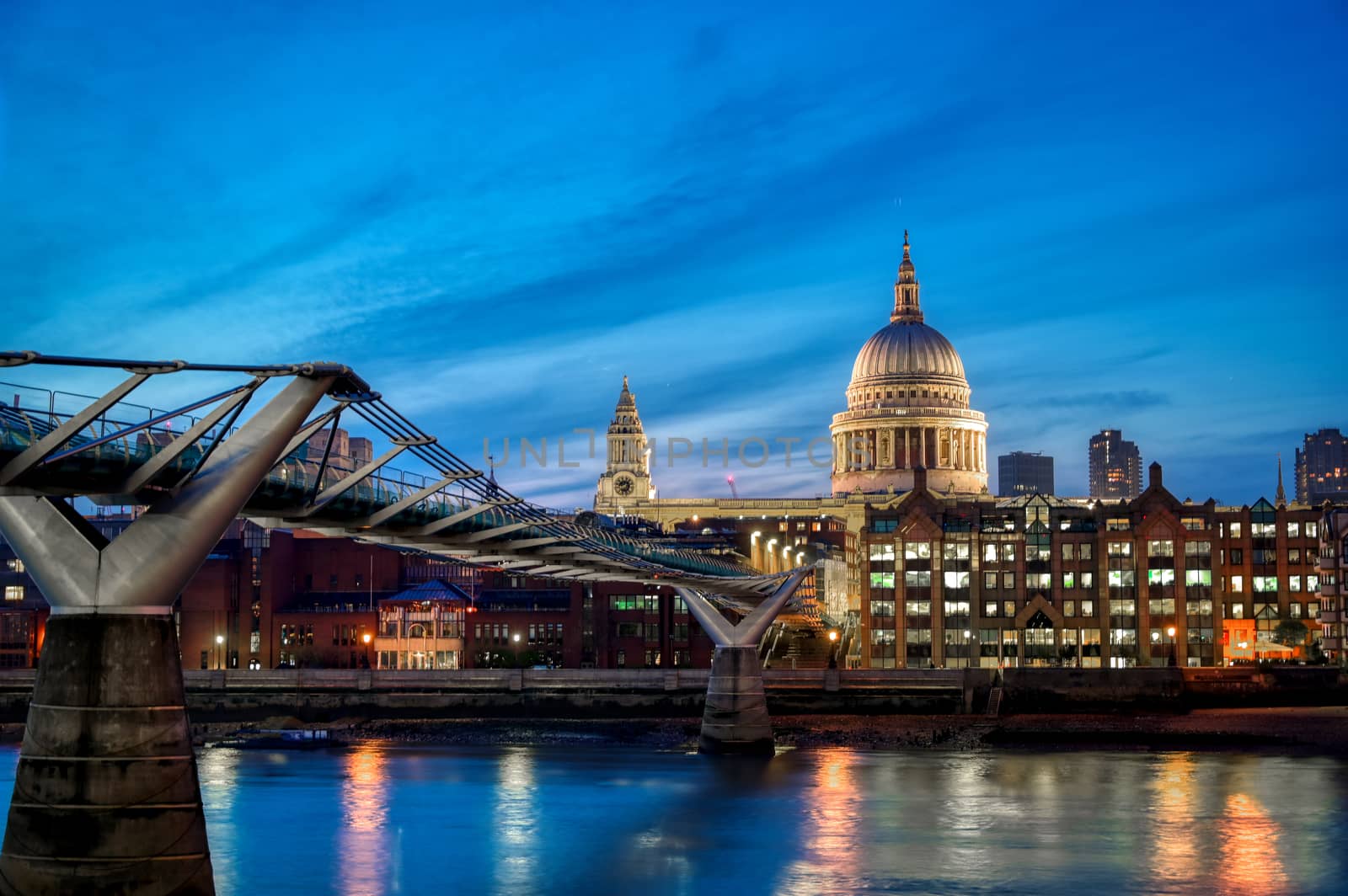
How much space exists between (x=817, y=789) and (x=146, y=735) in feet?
122

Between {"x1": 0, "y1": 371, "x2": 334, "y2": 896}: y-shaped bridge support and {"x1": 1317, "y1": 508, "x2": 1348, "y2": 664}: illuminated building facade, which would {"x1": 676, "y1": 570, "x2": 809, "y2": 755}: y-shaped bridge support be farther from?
{"x1": 0, "y1": 371, "x2": 334, "y2": 896}: y-shaped bridge support

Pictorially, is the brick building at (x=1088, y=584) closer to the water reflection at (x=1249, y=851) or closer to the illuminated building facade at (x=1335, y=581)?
the illuminated building facade at (x=1335, y=581)

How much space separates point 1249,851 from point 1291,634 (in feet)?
264

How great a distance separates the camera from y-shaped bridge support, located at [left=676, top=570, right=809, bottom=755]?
3086 inches

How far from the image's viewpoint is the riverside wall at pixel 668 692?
99.6 meters

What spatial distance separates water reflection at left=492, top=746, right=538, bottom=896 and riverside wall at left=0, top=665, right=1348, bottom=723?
902 inches

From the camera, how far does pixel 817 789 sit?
6394cm

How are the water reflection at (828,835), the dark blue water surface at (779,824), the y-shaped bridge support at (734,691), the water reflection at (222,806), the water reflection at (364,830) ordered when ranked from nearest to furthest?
1. the water reflection at (828,835)
2. the water reflection at (364,830)
3. the dark blue water surface at (779,824)
4. the water reflection at (222,806)
5. the y-shaped bridge support at (734,691)

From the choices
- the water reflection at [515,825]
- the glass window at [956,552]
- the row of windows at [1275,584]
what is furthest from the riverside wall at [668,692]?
the glass window at [956,552]

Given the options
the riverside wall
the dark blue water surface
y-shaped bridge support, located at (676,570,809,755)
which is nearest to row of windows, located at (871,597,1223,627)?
the riverside wall

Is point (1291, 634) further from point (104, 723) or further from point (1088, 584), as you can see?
point (104, 723)

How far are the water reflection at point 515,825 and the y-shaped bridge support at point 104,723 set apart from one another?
14356 mm

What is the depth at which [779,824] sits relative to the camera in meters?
54.9

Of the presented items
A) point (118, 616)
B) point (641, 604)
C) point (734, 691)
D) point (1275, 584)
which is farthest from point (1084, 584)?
point (118, 616)
